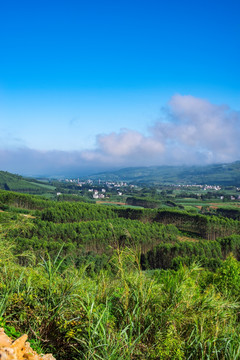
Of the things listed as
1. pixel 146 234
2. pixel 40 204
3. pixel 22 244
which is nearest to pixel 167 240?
pixel 146 234

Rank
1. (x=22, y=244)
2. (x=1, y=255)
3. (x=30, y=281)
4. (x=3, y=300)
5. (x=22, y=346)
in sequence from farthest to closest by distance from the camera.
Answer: (x=22, y=244) → (x=1, y=255) → (x=30, y=281) → (x=3, y=300) → (x=22, y=346)

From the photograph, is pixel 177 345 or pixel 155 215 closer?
pixel 177 345

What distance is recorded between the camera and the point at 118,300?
5.45 m

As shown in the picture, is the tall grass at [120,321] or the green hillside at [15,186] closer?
the tall grass at [120,321]

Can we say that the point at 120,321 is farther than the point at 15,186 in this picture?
No

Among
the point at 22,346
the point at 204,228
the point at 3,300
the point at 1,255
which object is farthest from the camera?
the point at 204,228

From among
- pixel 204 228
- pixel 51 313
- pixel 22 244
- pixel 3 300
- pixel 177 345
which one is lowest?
pixel 204 228

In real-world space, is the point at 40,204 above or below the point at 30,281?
below

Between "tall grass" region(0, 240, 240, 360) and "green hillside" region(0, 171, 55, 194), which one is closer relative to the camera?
"tall grass" region(0, 240, 240, 360)

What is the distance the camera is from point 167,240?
49.2m

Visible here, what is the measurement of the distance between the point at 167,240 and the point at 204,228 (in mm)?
18648

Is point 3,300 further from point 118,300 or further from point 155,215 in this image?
point 155,215

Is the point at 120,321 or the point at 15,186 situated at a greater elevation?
the point at 120,321

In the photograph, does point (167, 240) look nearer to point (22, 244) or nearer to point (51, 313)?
point (22, 244)
